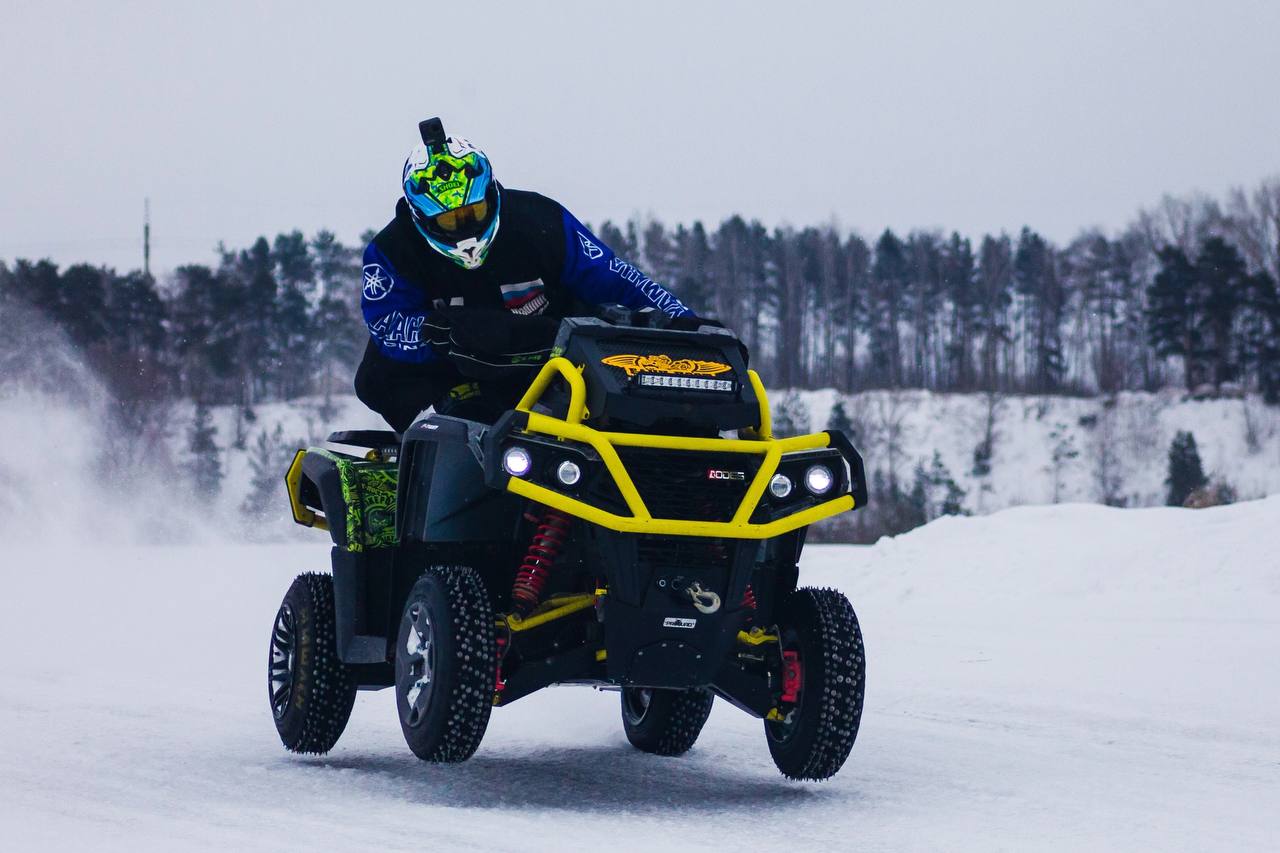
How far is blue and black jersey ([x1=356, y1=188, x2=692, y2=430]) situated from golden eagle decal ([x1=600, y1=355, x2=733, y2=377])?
0.77 metres

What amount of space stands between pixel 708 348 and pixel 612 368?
429mm

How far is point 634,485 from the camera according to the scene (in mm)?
5465

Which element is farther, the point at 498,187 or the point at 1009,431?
the point at 1009,431

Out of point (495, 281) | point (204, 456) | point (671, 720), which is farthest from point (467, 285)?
point (204, 456)

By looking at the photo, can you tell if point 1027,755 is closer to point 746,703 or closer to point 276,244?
point 746,703

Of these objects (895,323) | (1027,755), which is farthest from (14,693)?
(895,323)

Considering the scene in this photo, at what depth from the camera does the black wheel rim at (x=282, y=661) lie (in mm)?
7090

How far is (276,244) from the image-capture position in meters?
82.9

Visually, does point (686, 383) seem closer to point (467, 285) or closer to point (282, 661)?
point (467, 285)

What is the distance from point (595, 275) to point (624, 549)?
172cm

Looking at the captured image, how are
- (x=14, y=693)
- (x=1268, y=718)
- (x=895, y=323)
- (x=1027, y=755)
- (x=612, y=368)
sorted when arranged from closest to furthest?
1. (x=612, y=368)
2. (x=1027, y=755)
3. (x=1268, y=718)
4. (x=14, y=693)
5. (x=895, y=323)

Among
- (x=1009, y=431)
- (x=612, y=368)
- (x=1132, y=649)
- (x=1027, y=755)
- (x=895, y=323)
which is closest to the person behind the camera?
(x=612, y=368)

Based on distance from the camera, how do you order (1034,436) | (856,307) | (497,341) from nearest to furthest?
(497,341) < (1034,436) < (856,307)

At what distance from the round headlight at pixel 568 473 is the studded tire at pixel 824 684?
1.10 m
